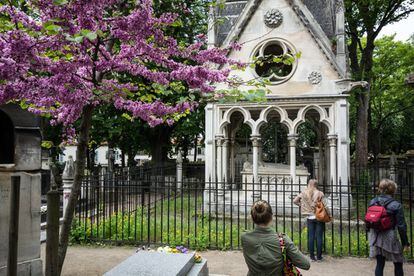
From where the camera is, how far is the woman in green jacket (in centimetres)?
348

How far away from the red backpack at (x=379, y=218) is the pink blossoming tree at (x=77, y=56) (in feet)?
9.94

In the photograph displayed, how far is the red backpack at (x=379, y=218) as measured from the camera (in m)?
5.17

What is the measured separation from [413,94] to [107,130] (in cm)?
2363

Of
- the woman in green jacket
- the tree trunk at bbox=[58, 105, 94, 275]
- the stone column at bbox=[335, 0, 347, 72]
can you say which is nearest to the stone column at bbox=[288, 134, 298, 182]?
the stone column at bbox=[335, 0, 347, 72]

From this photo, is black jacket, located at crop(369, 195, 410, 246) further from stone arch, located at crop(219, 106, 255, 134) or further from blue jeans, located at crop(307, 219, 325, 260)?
stone arch, located at crop(219, 106, 255, 134)

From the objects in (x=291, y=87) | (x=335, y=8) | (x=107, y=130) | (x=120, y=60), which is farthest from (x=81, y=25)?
(x=107, y=130)

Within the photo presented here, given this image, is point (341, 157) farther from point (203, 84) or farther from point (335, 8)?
point (203, 84)

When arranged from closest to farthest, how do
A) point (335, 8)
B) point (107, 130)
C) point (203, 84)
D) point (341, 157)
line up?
1. point (203, 84)
2. point (341, 157)
3. point (335, 8)
4. point (107, 130)

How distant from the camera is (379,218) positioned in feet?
17.0

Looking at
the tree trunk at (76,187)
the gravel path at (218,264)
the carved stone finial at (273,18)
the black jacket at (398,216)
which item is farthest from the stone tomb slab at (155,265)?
the carved stone finial at (273,18)

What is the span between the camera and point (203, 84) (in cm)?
479

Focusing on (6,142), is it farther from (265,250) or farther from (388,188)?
(388,188)

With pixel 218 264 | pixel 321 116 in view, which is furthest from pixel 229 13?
pixel 218 264

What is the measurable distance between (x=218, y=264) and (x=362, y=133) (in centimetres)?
1409
